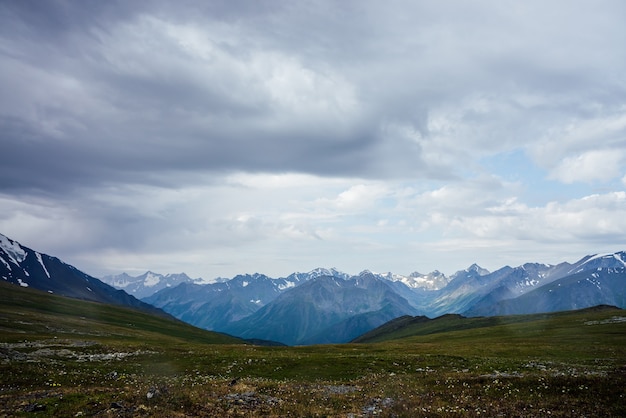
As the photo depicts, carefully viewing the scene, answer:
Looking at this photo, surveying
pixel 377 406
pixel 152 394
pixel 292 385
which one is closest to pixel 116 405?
pixel 152 394

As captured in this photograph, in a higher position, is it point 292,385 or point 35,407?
point 35,407

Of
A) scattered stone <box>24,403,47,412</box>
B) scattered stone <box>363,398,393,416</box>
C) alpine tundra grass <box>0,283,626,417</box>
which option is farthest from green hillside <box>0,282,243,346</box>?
scattered stone <box>363,398,393,416</box>

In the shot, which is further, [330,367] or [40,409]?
[330,367]

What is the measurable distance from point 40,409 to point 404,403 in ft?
69.4

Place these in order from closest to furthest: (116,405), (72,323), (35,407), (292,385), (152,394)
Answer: (35,407) → (116,405) → (152,394) → (292,385) → (72,323)

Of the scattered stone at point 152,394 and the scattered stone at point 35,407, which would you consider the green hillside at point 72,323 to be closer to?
the scattered stone at point 152,394

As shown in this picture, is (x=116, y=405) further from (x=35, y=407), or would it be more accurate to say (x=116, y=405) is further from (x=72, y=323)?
(x=72, y=323)

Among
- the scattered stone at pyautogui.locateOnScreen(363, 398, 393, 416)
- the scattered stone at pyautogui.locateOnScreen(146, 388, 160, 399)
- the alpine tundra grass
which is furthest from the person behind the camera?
the scattered stone at pyautogui.locateOnScreen(363, 398, 393, 416)

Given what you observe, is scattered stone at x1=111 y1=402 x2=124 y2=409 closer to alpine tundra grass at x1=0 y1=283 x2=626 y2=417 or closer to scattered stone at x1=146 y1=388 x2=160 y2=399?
alpine tundra grass at x1=0 y1=283 x2=626 y2=417

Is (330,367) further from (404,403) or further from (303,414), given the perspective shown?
(303,414)

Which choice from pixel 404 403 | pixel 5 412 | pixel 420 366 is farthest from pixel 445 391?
pixel 5 412

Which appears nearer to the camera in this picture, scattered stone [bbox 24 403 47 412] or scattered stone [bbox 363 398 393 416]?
scattered stone [bbox 24 403 47 412]

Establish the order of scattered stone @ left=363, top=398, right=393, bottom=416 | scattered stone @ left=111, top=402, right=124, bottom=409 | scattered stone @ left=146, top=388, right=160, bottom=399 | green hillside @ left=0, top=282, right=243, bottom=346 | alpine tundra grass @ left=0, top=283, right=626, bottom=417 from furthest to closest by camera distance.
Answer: green hillside @ left=0, top=282, right=243, bottom=346 → scattered stone @ left=363, top=398, right=393, bottom=416 → scattered stone @ left=146, top=388, right=160, bottom=399 → alpine tundra grass @ left=0, top=283, right=626, bottom=417 → scattered stone @ left=111, top=402, right=124, bottom=409

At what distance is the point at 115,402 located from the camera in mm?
21016
